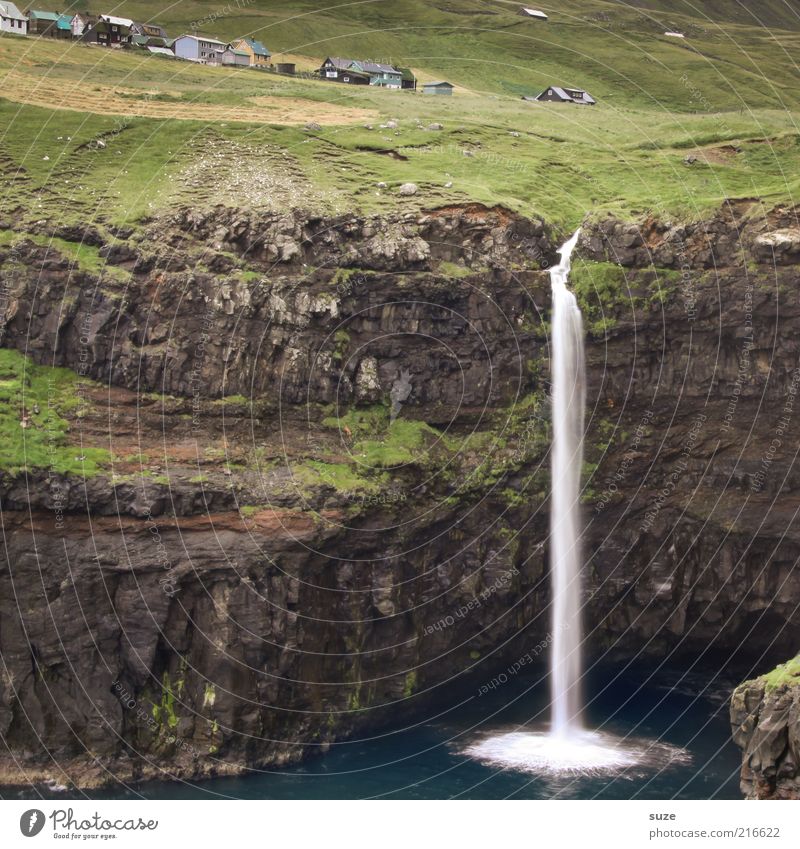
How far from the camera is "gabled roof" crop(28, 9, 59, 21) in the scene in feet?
372

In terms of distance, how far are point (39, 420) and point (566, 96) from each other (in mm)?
59453

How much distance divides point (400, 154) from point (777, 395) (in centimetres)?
2901

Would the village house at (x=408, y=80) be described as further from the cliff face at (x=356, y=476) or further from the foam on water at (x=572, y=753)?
the foam on water at (x=572, y=753)

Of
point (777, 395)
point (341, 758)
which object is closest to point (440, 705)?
point (341, 758)

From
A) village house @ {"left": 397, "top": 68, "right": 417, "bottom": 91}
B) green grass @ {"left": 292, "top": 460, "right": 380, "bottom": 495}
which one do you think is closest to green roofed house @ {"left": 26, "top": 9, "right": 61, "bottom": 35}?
village house @ {"left": 397, "top": 68, "right": 417, "bottom": 91}

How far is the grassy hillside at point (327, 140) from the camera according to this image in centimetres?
8900

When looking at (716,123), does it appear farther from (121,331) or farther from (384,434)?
(121,331)

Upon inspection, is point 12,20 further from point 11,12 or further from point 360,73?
point 360,73

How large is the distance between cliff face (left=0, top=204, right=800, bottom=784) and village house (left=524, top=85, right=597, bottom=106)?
1309 inches

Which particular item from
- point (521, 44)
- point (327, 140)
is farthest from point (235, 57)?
point (521, 44)

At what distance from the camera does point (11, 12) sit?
11150 cm

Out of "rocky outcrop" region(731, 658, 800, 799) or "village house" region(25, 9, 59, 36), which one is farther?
"village house" region(25, 9, 59, 36)

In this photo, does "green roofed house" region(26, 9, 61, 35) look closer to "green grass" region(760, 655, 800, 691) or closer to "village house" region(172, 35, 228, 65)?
"village house" region(172, 35, 228, 65)

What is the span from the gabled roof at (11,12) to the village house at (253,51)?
16.4 meters
